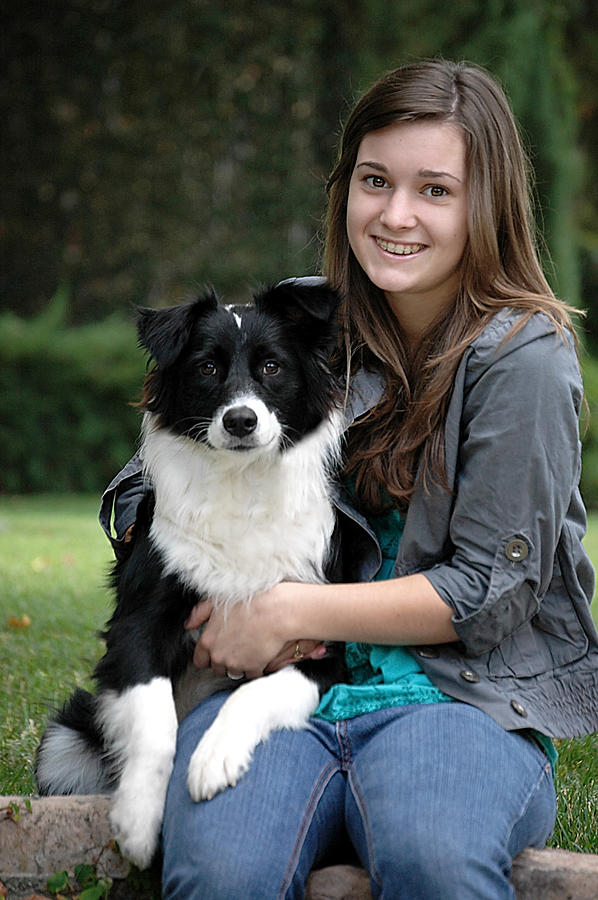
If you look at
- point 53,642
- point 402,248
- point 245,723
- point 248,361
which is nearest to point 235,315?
point 248,361

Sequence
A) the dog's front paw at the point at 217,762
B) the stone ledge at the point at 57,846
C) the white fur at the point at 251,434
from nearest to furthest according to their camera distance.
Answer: the dog's front paw at the point at 217,762 < the stone ledge at the point at 57,846 < the white fur at the point at 251,434

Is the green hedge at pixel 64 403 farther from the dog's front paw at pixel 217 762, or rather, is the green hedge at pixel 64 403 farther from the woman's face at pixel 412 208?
the dog's front paw at pixel 217 762

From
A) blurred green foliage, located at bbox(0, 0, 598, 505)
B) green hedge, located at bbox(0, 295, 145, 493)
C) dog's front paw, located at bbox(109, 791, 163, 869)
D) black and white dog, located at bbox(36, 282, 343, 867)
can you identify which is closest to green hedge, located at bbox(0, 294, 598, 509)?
green hedge, located at bbox(0, 295, 145, 493)

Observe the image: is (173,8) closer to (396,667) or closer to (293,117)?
(293,117)

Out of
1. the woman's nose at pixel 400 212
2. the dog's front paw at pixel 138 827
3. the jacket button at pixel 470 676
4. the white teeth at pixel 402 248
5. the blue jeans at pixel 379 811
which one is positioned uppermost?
the woman's nose at pixel 400 212

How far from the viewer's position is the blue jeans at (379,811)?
6.53 ft

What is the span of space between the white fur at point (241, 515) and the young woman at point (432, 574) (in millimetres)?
80

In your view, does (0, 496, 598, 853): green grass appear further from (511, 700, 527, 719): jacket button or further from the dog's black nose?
the dog's black nose

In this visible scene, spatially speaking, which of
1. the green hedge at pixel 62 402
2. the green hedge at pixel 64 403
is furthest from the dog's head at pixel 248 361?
the green hedge at pixel 64 403

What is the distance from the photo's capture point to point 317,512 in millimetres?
2654

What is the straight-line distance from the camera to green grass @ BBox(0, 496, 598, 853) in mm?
2961

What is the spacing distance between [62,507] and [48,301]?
154 inches

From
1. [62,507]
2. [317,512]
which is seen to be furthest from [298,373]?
[62,507]

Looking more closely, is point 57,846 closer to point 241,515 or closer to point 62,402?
point 241,515
